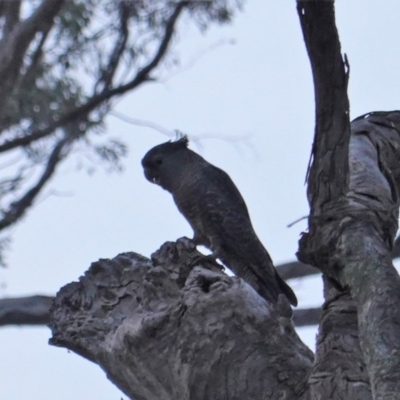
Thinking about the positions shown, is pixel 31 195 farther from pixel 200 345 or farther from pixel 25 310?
pixel 200 345

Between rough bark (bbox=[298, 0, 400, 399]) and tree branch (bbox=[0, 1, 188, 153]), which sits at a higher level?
tree branch (bbox=[0, 1, 188, 153])

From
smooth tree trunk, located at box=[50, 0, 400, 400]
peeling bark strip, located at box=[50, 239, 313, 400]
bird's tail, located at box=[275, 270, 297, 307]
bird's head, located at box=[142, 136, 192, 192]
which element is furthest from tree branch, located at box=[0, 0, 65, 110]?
peeling bark strip, located at box=[50, 239, 313, 400]

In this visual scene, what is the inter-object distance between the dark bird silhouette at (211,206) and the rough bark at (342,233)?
1.33 m

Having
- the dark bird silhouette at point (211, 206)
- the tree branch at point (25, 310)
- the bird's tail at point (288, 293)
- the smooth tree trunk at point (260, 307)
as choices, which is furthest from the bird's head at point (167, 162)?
the smooth tree trunk at point (260, 307)

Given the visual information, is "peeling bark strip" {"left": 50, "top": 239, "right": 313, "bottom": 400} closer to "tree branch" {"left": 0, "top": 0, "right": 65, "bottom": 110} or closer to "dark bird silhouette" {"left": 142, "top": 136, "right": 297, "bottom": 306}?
"dark bird silhouette" {"left": 142, "top": 136, "right": 297, "bottom": 306}

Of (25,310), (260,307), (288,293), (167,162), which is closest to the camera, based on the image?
(260,307)

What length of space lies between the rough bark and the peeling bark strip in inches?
5.4

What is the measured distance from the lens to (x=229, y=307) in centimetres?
258

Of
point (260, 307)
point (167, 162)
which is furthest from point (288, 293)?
point (260, 307)

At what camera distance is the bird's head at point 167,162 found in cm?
438

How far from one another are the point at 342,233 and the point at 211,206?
1.83m

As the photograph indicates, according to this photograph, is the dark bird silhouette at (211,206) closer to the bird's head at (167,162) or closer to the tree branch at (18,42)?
the bird's head at (167,162)

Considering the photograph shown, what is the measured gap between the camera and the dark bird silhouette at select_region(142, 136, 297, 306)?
409 cm

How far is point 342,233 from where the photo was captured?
2.46m
